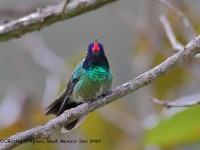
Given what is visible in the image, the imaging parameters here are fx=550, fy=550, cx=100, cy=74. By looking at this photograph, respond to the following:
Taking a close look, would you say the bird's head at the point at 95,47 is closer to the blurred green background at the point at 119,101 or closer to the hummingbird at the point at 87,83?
the hummingbird at the point at 87,83

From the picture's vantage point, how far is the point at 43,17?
3494 mm

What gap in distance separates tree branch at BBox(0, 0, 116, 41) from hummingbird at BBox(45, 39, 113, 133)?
489mm

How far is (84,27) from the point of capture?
589 cm

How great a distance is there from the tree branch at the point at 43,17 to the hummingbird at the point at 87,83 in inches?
19.3

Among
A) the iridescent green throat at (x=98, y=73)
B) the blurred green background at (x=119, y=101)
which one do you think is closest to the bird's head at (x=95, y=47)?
the iridescent green throat at (x=98, y=73)

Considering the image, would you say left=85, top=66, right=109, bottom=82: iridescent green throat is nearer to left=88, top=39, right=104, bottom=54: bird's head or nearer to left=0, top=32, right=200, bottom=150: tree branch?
left=88, top=39, right=104, bottom=54: bird's head

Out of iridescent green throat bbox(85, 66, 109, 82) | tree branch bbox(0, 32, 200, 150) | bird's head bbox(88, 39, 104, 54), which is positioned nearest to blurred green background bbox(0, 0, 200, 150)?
iridescent green throat bbox(85, 66, 109, 82)

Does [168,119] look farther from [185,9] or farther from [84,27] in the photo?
[84,27]

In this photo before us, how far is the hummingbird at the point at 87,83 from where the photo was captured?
2.99 metres

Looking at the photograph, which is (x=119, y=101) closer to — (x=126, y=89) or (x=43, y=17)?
(x=43, y=17)

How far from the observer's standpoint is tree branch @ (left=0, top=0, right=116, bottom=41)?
3473mm

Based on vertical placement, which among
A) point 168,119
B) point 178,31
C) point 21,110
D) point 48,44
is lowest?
point 168,119

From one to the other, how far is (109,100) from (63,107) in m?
0.52

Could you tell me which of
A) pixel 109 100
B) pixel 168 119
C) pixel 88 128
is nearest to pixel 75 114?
pixel 109 100
